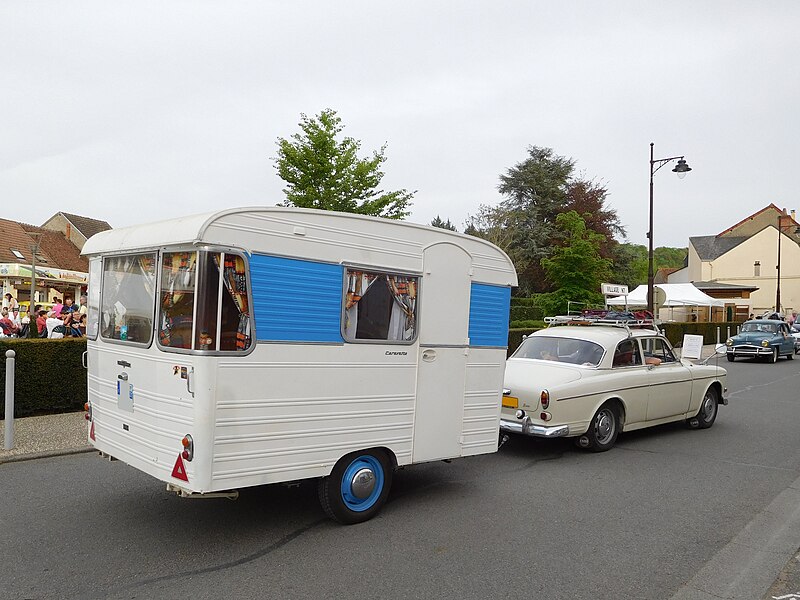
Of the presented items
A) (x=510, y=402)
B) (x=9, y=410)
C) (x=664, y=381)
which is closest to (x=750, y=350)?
(x=664, y=381)

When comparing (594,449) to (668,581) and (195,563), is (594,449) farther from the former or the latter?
(195,563)

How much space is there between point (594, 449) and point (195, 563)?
223 inches

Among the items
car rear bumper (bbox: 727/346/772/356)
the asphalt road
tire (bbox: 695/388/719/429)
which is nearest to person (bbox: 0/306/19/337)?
the asphalt road

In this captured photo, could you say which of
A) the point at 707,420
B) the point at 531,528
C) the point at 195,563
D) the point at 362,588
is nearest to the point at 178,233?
the point at 195,563

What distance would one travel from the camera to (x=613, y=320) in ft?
33.0

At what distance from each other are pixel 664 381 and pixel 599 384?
66.3 inches

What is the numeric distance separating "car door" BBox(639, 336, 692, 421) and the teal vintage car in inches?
678

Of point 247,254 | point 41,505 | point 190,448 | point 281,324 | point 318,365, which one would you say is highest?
point 247,254

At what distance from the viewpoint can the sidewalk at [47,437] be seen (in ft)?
25.3

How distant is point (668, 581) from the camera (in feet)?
15.1

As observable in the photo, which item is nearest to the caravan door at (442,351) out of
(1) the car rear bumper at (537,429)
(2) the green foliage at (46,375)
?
(1) the car rear bumper at (537,429)

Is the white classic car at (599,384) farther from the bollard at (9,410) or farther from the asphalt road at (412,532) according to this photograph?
the bollard at (9,410)

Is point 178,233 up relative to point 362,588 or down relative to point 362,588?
up

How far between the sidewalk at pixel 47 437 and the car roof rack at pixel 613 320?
22.2 ft
